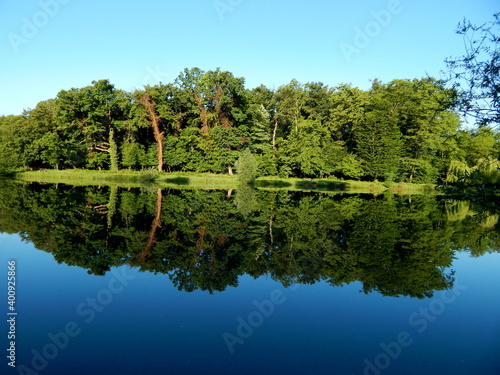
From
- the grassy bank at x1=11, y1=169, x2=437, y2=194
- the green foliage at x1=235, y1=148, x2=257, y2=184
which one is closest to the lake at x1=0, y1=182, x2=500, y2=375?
the green foliage at x1=235, y1=148, x2=257, y2=184

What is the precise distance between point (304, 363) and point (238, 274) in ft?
16.6

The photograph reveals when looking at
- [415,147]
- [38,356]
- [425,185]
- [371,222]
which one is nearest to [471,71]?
[38,356]

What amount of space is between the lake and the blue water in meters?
0.04

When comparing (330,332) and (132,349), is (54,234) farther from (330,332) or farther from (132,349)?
(330,332)

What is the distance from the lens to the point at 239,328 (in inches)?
294

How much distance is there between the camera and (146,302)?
8648 mm

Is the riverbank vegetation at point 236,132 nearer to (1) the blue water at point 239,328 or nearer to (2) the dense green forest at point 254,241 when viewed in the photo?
(2) the dense green forest at point 254,241

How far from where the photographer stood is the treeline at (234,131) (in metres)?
55.4
